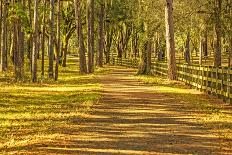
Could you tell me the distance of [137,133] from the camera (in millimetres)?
11367

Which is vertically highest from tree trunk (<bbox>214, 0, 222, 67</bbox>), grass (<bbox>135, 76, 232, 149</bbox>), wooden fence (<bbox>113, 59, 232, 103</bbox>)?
tree trunk (<bbox>214, 0, 222, 67</bbox>)

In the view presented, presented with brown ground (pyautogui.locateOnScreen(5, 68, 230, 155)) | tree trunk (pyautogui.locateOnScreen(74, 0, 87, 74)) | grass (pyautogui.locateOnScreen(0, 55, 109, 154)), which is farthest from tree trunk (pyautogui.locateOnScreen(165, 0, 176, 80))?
tree trunk (pyautogui.locateOnScreen(74, 0, 87, 74))

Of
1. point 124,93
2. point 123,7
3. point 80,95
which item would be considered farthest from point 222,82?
point 123,7

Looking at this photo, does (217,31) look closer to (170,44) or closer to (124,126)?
(170,44)

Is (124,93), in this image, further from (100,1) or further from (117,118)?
(100,1)

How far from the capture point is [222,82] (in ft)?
59.6

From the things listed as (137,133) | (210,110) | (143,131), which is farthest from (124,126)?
(210,110)

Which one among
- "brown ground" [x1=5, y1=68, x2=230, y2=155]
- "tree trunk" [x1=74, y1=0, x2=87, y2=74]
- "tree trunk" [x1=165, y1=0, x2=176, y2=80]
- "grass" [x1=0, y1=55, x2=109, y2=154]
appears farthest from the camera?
"tree trunk" [x1=74, y1=0, x2=87, y2=74]

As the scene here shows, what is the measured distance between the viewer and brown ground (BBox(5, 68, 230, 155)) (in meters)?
9.49

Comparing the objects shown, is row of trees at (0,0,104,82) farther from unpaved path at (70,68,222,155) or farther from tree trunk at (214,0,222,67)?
unpaved path at (70,68,222,155)

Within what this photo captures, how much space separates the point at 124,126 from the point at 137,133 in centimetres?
103

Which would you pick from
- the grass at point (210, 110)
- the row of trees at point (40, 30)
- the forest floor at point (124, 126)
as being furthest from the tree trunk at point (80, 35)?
the forest floor at point (124, 126)

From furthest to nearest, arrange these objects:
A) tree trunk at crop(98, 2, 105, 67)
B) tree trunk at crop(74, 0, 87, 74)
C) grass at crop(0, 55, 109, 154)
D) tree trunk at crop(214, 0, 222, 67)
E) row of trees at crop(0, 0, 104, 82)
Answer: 1. tree trunk at crop(98, 2, 105, 67)
2. tree trunk at crop(74, 0, 87, 74)
3. tree trunk at crop(214, 0, 222, 67)
4. row of trees at crop(0, 0, 104, 82)
5. grass at crop(0, 55, 109, 154)

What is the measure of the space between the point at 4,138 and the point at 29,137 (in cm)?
61
